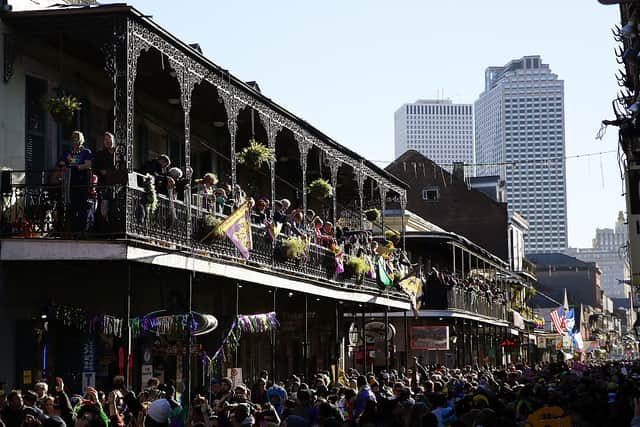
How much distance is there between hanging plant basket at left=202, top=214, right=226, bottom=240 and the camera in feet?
66.9

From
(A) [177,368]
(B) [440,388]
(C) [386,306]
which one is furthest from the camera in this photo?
(C) [386,306]

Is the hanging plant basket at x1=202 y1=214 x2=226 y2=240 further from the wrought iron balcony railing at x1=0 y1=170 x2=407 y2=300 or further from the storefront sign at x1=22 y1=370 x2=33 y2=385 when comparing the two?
the storefront sign at x1=22 y1=370 x2=33 y2=385

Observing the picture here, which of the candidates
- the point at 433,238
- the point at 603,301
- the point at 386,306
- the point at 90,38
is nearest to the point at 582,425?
the point at 90,38

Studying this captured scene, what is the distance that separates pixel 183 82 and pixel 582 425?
9.79m

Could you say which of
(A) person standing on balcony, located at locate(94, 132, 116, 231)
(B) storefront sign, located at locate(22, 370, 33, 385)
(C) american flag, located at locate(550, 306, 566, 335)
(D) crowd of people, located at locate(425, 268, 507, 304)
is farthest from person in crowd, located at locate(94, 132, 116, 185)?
(C) american flag, located at locate(550, 306, 566, 335)

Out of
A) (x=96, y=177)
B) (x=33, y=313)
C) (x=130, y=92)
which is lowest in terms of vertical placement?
(x=33, y=313)

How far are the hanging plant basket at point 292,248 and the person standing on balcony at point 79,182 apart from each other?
7242 millimetres

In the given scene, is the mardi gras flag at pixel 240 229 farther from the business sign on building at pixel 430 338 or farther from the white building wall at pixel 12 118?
the business sign on building at pixel 430 338

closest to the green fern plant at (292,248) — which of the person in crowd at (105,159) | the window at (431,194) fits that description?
the person in crowd at (105,159)

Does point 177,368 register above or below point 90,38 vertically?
below

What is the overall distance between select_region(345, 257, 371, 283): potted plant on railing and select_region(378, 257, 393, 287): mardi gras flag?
1.94 metres

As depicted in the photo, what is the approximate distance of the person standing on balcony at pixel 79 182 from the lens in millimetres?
17359

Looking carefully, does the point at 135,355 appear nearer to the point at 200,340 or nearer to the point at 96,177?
the point at 200,340

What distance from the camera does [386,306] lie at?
1350 inches
